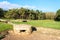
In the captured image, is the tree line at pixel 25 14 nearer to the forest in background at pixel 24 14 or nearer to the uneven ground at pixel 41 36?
the forest in background at pixel 24 14

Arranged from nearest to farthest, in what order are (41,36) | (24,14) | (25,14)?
(41,36)
(24,14)
(25,14)

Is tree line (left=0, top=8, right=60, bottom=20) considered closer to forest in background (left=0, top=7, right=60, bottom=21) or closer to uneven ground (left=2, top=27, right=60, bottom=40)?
forest in background (left=0, top=7, right=60, bottom=21)

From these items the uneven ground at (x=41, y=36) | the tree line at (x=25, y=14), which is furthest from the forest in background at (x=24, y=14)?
the uneven ground at (x=41, y=36)

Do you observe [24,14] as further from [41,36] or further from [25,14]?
[41,36]

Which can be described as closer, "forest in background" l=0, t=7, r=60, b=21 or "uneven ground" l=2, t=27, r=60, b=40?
"uneven ground" l=2, t=27, r=60, b=40

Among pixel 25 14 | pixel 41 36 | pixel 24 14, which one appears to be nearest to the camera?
pixel 41 36

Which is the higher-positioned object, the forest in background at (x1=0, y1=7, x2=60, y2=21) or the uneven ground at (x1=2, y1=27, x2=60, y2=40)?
the forest in background at (x1=0, y1=7, x2=60, y2=21)

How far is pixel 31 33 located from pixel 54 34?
2.78 meters

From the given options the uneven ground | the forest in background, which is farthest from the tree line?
the uneven ground

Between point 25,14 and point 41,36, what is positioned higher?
point 25,14

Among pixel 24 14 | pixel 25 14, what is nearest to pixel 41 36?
pixel 24 14

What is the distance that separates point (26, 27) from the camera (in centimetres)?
1698

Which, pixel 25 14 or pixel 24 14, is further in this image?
pixel 25 14

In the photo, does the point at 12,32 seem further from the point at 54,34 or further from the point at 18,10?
the point at 18,10
